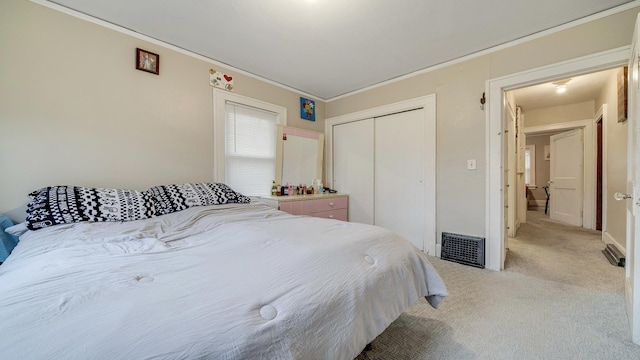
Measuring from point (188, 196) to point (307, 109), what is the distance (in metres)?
2.35

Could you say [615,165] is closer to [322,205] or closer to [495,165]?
[495,165]

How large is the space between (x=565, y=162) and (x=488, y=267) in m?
4.31

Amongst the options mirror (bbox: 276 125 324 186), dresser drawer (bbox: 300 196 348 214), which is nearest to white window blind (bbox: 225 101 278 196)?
mirror (bbox: 276 125 324 186)

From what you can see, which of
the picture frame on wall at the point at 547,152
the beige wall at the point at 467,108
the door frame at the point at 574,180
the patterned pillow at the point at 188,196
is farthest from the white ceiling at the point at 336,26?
the picture frame on wall at the point at 547,152

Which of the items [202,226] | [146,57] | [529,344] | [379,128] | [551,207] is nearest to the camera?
[529,344]

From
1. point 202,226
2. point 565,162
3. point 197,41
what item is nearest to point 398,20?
point 197,41

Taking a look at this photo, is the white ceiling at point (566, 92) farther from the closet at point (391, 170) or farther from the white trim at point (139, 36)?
the white trim at point (139, 36)

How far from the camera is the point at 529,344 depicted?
4.66 feet

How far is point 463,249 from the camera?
2.71 m

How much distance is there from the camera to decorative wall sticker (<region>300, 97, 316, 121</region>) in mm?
3787

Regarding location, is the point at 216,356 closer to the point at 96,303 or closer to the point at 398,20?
the point at 96,303

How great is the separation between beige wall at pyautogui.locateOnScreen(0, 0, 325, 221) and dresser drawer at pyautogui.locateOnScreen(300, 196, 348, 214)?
1.22 m

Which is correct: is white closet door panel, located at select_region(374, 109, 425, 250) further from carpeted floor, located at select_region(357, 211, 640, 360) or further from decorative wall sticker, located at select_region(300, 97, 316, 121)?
decorative wall sticker, located at select_region(300, 97, 316, 121)

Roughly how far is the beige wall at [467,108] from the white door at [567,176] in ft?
12.3
